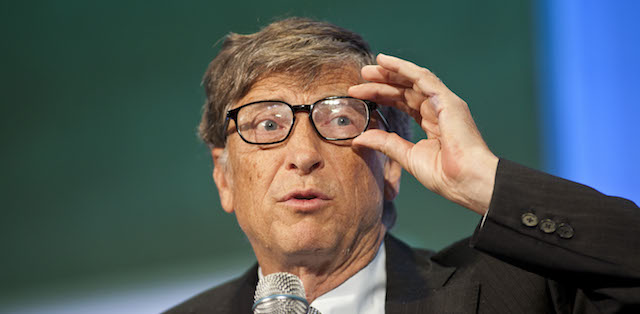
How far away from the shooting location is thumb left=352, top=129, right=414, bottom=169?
1.79 m

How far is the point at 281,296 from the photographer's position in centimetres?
126

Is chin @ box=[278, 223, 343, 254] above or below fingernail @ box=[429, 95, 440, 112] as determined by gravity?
below

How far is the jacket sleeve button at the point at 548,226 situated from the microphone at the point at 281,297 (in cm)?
61

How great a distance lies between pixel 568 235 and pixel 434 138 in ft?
1.67

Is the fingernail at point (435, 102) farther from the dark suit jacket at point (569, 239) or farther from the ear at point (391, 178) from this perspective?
the ear at point (391, 178)

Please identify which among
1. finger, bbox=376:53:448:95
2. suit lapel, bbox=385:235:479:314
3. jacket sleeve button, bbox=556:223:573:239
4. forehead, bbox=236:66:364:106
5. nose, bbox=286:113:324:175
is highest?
forehead, bbox=236:66:364:106

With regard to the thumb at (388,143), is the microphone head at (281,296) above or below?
below

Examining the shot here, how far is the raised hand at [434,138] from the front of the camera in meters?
1.50

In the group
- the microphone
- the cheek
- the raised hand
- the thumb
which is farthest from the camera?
the cheek

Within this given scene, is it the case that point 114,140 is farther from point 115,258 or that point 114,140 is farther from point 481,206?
point 481,206

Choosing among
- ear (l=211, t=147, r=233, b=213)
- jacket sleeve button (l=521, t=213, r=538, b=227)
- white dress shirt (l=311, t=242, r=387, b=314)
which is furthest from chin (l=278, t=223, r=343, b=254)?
jacket sleeve button (l=521, t=213, r=538, b=227)

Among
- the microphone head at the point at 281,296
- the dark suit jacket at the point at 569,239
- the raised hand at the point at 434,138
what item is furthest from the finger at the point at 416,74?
the microphone head at the point at 281,296

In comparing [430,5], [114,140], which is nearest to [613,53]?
[430,5]

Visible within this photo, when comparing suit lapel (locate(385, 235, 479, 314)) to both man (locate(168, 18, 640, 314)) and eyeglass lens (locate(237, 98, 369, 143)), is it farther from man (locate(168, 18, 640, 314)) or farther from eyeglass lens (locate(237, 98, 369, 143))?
eyeglass lens (locate(237, 98, 369, 143))
